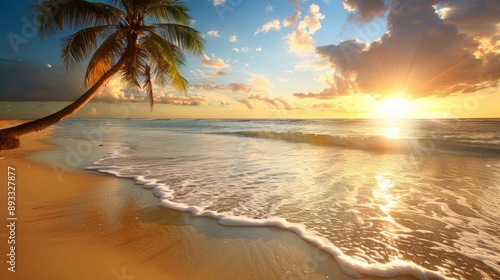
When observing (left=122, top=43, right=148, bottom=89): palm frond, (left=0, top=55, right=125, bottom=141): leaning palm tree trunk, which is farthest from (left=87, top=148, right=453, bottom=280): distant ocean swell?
(left=122, top=43, right=148, bottom=89): palm frond

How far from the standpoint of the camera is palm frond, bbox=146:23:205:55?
9.37 m

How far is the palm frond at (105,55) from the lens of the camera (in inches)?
338

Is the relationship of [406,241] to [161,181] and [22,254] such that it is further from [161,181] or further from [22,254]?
[161,181]

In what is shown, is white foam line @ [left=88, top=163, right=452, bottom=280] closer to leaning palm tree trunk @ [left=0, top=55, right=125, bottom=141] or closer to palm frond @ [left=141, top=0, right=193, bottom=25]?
leaning palm tree trunk @ [left=0, top=55, right=125, bottom=141]

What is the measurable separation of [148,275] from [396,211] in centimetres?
454

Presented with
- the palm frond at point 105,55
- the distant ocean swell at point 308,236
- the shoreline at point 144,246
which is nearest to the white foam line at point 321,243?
the distant ocean swell at point 308,236

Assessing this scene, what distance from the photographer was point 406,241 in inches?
136

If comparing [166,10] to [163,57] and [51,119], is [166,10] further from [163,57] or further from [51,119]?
[51,119]

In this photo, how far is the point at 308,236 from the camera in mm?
3570

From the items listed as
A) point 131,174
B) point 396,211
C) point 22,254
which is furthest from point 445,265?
point 131,174

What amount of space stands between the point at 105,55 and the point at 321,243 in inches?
380

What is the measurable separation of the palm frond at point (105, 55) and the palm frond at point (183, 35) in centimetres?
133

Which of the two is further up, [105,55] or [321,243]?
[105,55]

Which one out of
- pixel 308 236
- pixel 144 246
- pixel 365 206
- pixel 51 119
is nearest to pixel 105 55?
pixel 51 119
